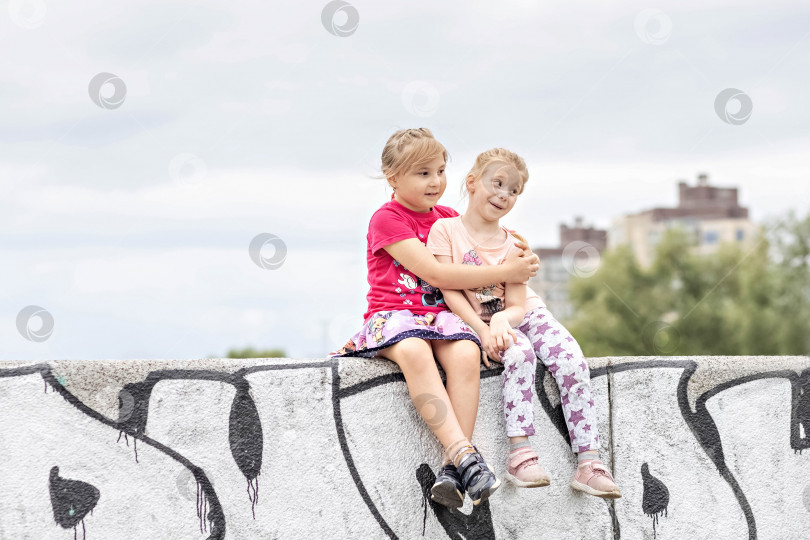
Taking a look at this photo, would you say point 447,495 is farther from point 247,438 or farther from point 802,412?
point 802,412

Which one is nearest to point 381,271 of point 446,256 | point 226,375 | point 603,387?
point 446,256

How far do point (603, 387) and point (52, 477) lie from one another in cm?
232

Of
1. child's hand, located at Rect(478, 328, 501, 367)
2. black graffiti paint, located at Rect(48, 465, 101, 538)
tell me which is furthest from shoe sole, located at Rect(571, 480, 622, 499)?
black graffiti paint, located at Rect(48, 465, 101, 538)

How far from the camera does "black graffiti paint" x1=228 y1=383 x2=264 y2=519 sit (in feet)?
11.5

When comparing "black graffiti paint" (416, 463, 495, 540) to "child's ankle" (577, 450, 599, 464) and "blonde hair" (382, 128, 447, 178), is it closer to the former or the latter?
"child's ankle" (577, 450, 599, 464)

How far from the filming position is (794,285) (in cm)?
2927

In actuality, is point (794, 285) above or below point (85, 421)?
above

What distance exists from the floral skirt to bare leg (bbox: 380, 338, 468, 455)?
4 centimetres

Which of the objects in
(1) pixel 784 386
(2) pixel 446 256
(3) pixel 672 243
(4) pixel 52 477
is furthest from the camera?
(3) pixel 672 243

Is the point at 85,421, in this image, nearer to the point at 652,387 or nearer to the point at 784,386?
the point at 652,387

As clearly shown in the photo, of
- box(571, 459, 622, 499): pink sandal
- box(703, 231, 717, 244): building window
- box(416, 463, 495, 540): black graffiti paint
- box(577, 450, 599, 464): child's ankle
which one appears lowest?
box(416, 463, 495, 540): black graffiti paint

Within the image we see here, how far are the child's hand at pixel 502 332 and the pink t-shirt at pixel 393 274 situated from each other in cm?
27

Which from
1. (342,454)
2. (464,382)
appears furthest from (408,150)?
(342,454)

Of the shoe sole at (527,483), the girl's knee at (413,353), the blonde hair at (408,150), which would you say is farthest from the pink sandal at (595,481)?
the blonde hair at (408,150)
